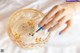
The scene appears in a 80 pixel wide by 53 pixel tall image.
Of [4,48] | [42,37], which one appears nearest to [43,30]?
[42,37]

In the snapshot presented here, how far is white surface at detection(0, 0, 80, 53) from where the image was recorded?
1.75ft

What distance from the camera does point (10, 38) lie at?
0.53 m

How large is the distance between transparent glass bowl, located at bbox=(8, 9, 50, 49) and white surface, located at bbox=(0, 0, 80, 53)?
3 centimetres

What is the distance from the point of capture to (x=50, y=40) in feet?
1.85

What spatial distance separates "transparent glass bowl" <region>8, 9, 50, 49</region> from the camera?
51 cm

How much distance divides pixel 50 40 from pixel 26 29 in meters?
0.08

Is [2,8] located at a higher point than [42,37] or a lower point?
higher

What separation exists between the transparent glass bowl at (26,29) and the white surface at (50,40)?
0.03 meters

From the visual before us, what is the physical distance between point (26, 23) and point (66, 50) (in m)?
0.15

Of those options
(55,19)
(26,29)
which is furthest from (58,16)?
(26,29)

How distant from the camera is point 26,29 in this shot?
0.56m

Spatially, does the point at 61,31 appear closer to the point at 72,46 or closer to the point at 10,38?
the point at 72,46

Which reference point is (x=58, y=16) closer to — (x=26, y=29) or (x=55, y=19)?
(x=55, y=19)

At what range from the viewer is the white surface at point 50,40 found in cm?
53
